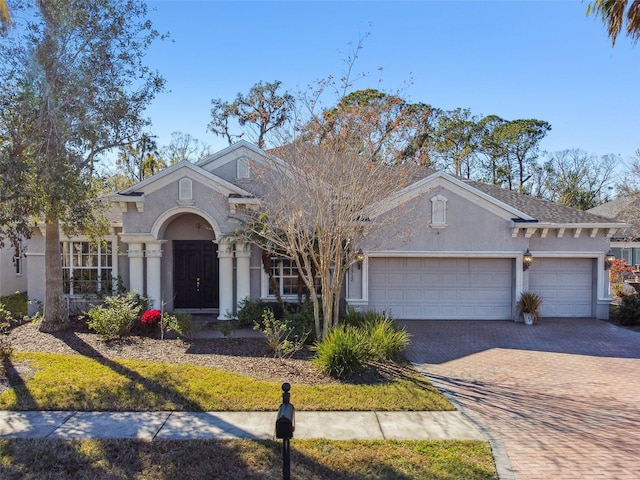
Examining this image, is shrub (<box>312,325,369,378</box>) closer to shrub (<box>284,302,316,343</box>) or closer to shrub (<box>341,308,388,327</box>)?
shrub (<box>284,302,316,343</box>)

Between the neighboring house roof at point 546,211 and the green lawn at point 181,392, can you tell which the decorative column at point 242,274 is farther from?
the neighboring house roof at point 546,211

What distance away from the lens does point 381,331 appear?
9867 millimetres

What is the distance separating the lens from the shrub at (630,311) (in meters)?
14.5

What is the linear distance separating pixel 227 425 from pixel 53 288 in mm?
8934

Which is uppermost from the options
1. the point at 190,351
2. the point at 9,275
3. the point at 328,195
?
the point at 328,195

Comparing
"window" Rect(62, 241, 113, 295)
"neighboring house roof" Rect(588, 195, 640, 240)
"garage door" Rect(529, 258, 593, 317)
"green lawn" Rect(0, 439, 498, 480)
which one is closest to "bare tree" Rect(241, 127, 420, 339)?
"green lawn" Rect(0, 439, 498, 480)

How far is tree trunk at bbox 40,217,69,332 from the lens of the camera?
41.0 feet

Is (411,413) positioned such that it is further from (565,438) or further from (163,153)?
(163,153)

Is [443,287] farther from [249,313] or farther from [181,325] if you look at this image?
[181,325]

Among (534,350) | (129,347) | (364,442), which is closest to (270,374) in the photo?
(364,442)

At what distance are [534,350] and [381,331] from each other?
4369 mm

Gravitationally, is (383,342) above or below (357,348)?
below

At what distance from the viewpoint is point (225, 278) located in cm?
1374

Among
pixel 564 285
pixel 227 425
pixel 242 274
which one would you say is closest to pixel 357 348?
pixel 227 425
